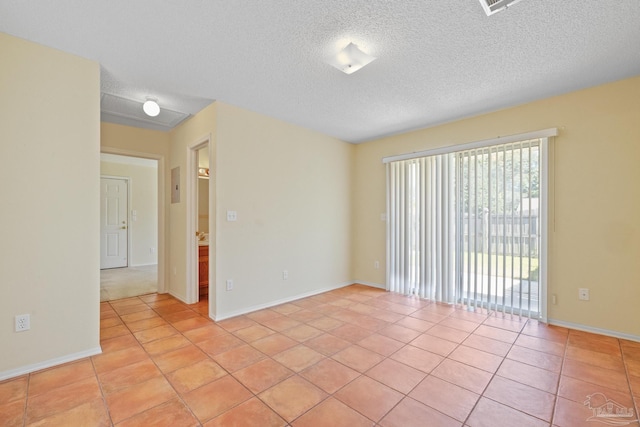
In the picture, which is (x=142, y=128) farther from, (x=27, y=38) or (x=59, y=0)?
(x=59, y=0)

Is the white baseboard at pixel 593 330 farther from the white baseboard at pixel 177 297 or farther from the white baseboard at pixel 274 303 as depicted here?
the white baseboard at pixel 177 297

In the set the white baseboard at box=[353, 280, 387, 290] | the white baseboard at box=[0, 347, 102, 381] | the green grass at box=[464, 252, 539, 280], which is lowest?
the white baseboard at box=[353, 280, 387, 290]

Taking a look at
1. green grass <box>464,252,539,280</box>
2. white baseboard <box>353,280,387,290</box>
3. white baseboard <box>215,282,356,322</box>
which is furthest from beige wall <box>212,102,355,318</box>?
green grass <box>464,252,539,280</box>

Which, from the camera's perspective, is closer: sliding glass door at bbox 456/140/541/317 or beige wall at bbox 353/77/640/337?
beige wall at bbox 353/77/640/337

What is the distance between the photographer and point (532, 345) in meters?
2.54

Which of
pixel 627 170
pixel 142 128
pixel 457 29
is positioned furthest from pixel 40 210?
pixel 627 170

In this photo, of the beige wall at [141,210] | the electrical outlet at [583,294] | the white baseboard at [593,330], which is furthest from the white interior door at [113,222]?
the electrical outlet at [583,294]

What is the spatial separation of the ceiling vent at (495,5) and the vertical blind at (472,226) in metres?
1.91

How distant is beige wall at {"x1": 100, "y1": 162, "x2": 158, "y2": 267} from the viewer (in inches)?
263

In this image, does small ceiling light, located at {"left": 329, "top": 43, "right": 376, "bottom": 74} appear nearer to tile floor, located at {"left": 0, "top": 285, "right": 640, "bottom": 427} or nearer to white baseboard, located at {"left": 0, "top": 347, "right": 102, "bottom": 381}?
tile floor, located at {"left": 0, "top": 285, "right": 640, "bottom": 427}

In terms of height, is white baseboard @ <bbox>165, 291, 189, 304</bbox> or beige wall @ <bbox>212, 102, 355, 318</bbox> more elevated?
beige wall @ <bbox>212, 102, 355, 318</bbox>

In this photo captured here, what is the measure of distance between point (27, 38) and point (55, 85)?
1.06ft

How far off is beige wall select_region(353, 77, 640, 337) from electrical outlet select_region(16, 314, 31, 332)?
4.74m

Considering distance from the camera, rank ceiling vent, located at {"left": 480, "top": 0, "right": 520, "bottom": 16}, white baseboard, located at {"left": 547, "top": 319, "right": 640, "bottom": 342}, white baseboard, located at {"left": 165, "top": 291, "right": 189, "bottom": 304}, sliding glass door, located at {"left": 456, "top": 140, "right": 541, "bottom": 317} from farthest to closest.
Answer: white baseboard, located at {"left": 165, "top": 291, "right": 189, "bottom": 304} → sliding glass door, located at {"left": 456, "top": 140, "right": 541, "bottom": 317} → white baseboard, located at {"left": 547, "top": 319, "right": 640, "bottom": 342} → ceiling vent, located at {"left": 480, "top": 0, "right": 520, "bottom": 16}
